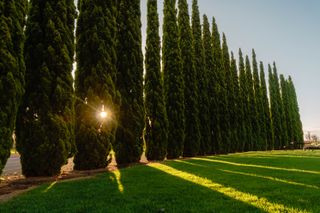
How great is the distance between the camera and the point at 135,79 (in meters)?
20.1

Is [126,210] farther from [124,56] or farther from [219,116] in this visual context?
[219,116]

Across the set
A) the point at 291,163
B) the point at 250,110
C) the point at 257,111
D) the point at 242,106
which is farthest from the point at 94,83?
the point at 257,111

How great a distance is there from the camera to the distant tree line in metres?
12.2

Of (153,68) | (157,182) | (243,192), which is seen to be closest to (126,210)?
(243,192)

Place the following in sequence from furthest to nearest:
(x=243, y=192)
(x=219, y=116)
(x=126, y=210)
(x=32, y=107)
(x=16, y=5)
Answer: (x=219, y=116)
(x=32, y=107)
(x=16, y=5)
(x=243, y=192)
(x=126, y=210)

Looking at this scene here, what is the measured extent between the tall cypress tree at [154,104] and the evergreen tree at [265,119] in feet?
103

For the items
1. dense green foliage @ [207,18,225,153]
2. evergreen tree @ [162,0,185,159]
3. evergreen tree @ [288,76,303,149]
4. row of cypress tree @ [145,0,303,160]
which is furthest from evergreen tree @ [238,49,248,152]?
evergreen tree @ [288,76,303,149]

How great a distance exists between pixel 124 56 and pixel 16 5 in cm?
890

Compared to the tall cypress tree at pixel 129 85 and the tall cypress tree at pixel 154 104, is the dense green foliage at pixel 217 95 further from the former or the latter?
the tall cypress tree at pixel 129 85

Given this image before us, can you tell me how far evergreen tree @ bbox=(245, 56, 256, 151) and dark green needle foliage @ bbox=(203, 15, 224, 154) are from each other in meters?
11.7

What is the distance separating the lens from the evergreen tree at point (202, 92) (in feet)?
101

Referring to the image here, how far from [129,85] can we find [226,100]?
20.4 meters

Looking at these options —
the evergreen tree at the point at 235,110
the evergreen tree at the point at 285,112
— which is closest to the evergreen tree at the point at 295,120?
the evergreen tree at the point at 285,112

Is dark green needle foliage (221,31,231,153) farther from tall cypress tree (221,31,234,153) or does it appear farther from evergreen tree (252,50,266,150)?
evergreen tree (252,50,266,150)
